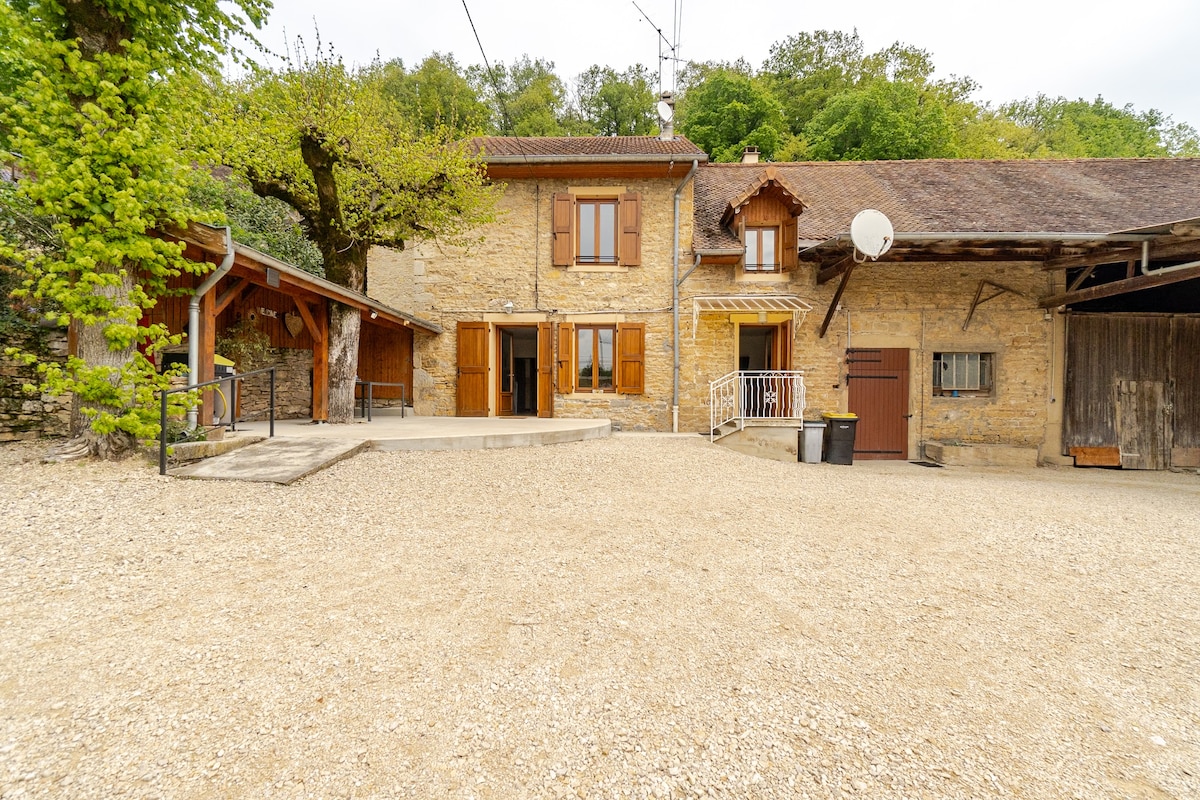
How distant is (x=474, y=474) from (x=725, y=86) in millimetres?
17545

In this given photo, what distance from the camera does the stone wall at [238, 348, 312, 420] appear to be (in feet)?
26.6

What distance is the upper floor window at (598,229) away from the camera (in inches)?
372

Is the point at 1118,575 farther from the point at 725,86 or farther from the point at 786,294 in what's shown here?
the point at 725,86

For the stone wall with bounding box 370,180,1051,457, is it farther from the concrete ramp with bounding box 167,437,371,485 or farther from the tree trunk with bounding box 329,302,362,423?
the concrete ramp with bounding box 167,437,371,485

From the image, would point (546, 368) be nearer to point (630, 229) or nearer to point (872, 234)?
point (630, 229)

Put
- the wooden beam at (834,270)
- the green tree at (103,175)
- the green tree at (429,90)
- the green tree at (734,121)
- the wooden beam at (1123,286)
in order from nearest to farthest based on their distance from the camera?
the green tree at (103,175) < the wooden beam at (1123,286) < the wooden beam at (834,270) < the green tree at (734,121) < the green tree at (429,90)

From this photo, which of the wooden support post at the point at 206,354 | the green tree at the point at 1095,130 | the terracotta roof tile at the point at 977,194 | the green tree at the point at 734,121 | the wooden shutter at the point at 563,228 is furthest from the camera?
the green tree at the point at 1095,130

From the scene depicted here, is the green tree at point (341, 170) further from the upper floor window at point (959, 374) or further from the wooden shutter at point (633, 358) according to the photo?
the upper floor window at point (959, 374)

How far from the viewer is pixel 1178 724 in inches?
69.1

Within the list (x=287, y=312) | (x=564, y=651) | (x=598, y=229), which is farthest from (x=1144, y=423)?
(x=287, y=312)

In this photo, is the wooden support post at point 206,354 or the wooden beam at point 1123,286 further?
the wooden beam at point 1123,286

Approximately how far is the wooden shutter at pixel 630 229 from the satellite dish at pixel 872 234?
3.87 meters

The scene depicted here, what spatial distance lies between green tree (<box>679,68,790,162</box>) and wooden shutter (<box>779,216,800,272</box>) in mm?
7610

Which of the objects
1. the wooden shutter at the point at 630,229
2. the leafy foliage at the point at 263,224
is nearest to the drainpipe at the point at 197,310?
the leafy foliage at the point at 263,224
